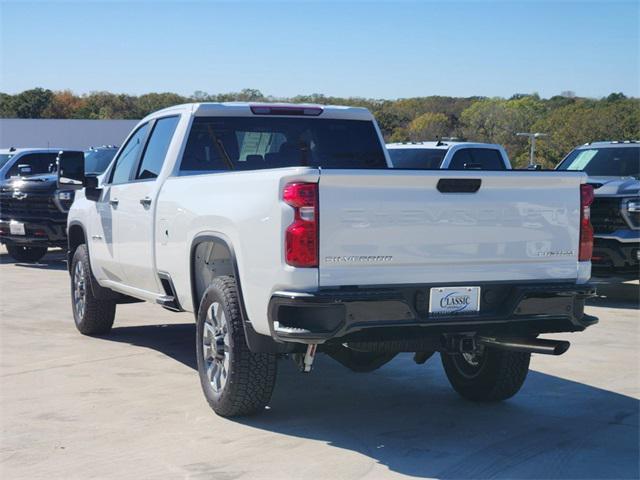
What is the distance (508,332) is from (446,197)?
3.17 ft

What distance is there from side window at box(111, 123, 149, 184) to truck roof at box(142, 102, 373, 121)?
0.23 metres

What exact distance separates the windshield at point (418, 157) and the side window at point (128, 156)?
279 inches

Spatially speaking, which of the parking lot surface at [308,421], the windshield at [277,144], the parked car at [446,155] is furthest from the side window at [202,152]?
the parked car at [446,155]

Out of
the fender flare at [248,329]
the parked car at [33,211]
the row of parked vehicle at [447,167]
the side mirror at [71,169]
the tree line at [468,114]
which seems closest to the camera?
the fender flare at [248,329]

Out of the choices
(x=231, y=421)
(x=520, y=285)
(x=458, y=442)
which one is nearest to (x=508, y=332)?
(x=520, y=285)

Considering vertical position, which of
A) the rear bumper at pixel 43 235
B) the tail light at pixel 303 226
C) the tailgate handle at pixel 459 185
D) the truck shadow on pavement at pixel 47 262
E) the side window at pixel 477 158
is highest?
the tailgate handle at pixel 459 185

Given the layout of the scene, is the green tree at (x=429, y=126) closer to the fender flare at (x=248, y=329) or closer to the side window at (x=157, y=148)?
the side window at (x=157, y=148)

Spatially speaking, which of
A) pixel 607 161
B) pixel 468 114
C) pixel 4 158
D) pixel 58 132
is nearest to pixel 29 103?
pixel 58 132

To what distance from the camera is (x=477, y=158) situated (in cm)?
1603

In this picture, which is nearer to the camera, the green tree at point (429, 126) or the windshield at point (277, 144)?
the windshield at point (277, 144)

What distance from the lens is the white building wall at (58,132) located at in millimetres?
57656

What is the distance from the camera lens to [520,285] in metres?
5.96

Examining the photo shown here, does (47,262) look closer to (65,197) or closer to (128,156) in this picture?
(65,197)

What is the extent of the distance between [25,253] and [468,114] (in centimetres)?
9989
